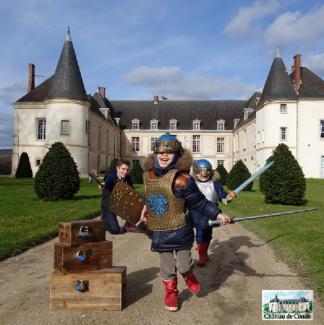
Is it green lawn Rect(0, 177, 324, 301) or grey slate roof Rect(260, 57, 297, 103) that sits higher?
grey slate roof Rect(260, 57, 297, 103)

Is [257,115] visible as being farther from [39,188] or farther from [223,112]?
[39,188]

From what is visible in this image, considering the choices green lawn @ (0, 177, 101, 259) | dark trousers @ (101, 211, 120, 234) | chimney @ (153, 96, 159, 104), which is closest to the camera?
dark trousers @ (101, 211, 120, 234)

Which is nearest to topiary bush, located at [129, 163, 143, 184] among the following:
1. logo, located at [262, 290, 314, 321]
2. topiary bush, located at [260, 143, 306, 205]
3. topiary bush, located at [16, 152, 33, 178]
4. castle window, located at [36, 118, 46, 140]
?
topiary bush, located at [16, 152, 33, 178]

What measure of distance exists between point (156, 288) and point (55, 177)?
1103 cm

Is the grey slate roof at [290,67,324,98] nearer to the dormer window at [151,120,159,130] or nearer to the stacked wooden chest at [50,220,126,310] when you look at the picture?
the dormer window at [151,120,159,130]

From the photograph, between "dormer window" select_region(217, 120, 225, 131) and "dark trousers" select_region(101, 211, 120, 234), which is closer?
"dark trousers" select_region(101, 211, 120, 234)

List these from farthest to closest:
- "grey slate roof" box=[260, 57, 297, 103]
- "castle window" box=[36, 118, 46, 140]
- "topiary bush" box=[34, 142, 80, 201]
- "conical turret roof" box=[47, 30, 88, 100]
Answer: "castle window" box=[36, 118, 46, 140], "grey slate roof" box=[260, 57, 297, 103], "conical turret roof" box=[47, 30, 88, 100], "topiary bush" box=[34, 142, 80, 201]

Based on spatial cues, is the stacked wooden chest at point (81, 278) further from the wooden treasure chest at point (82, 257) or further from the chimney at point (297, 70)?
the chimney at point (297, 70)

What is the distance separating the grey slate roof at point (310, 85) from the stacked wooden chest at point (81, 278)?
35.7m

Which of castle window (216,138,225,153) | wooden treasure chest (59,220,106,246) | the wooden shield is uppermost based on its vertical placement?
castle window (216,138,225,153)

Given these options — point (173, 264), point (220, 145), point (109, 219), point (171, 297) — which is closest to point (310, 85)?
point (220, 145)

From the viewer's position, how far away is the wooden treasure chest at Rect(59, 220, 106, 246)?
401 cm

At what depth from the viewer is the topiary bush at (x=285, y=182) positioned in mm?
14688

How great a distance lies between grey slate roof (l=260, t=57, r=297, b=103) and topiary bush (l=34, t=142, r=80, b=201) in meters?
26.2
